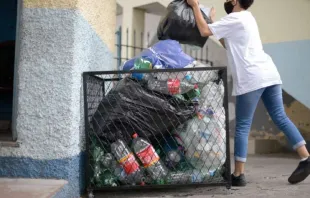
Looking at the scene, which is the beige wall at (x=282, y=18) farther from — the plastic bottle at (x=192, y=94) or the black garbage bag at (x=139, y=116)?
the black garbage bag at (x=139, y=116)

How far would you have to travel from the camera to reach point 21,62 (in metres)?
2.41

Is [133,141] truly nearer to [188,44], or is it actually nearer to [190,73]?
[190,73]

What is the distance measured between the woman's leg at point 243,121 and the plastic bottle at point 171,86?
47 centimetres

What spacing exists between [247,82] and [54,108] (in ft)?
4.62

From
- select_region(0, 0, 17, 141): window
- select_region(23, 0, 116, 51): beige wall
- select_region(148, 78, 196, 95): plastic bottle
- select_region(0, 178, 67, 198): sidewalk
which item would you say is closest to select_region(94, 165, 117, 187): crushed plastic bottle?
select_region(0, 178, 67, 198): sidewalk

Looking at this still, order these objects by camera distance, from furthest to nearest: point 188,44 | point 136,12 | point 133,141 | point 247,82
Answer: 1. point 136,12
2. point 188,44
3. point 247,82
4. point 133,141

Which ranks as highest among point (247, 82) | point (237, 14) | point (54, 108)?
point (237, 14)

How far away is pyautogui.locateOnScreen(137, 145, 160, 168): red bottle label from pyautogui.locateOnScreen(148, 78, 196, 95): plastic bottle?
1.32 feet

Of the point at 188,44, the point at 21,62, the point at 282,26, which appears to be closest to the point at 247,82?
the point at 188,44

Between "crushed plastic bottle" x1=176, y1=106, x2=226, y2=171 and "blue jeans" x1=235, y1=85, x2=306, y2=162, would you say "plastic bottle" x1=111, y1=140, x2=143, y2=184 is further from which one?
"blue jeans" x1=235, y1=85, x2=306, y2=162

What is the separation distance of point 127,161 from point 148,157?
0.14 m

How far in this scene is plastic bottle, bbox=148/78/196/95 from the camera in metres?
2.66

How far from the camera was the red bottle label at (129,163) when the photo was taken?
2.58 m

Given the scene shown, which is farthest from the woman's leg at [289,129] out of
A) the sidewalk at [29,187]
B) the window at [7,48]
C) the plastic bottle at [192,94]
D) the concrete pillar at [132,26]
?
the concrete pillar at [132,26]
